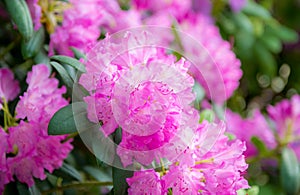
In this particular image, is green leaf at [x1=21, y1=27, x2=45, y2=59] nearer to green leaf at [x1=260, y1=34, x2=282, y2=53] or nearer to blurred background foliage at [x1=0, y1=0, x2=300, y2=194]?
blurred background foliage at [x1=0, y1=0, x2=300, y2=194]

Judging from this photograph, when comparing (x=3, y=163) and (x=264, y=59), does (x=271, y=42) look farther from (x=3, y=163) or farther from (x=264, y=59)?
(x=3, y=163)

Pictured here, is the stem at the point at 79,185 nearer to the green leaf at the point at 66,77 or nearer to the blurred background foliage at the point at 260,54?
the green leaf at the point at 66,77

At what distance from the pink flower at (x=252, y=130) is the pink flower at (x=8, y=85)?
2.04ft

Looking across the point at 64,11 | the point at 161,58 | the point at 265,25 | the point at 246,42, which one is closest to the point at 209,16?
the point at 246,42

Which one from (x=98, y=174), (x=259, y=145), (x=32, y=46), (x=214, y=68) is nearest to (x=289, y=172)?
(x=259, y=145)

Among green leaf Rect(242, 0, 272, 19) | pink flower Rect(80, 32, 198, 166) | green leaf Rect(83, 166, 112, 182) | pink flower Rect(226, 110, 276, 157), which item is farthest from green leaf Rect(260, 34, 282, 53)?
pink flower Rect(80, 32, 198, 166)

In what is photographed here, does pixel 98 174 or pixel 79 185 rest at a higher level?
pixel 79 185

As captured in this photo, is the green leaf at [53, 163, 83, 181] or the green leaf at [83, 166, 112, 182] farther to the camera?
the green leaf at [83, 166, 112, 182]

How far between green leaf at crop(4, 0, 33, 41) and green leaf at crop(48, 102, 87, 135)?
201mm

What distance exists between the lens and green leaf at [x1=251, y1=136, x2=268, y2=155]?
53.5 inches

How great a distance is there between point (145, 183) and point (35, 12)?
0.40 meters

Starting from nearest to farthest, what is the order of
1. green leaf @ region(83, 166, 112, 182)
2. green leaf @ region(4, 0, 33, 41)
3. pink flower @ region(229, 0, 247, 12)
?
green leaf @ region(4, 0, 33, 41) → green leaf @ region(83, 166, 112, 182) → pink flower @ region(229, 0, 247, 12)

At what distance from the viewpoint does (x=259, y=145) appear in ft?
4.51

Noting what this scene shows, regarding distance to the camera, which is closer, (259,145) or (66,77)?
(66,77)
